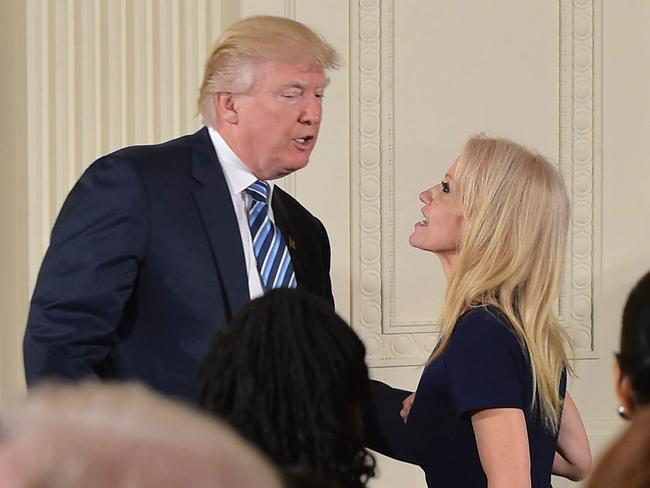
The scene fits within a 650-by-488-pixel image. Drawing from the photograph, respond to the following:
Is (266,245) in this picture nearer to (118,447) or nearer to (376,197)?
(376,197)

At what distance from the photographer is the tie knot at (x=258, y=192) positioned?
2740 millimetres

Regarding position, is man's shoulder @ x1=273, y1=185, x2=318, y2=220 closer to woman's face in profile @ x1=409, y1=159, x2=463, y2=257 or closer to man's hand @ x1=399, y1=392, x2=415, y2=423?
woman's face in profile @ x1=409, y1=159, x2=463, y2=257

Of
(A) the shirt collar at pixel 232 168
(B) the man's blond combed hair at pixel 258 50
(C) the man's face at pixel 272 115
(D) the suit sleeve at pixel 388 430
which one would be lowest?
(D) the suit sleeve at pixel 388 430

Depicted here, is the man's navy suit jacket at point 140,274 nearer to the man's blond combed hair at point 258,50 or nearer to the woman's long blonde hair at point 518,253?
the man's blond combed hair at point 258,50

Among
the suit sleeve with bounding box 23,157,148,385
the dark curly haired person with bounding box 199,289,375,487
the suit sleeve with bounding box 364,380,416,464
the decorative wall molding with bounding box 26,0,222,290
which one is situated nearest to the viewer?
the dark curly haired person with bounding box 199,289,375,487

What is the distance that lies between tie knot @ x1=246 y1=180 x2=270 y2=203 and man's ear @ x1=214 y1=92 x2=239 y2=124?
15 cm

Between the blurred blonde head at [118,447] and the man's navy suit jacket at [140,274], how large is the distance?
180cm

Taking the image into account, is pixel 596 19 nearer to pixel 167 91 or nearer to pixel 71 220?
pixel 167 91

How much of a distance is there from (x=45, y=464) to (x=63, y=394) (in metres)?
0.06

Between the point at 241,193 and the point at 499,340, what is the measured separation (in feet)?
2.41

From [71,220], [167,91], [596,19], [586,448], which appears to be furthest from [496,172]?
[596,19]

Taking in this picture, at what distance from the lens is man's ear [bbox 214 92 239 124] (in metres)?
2.78

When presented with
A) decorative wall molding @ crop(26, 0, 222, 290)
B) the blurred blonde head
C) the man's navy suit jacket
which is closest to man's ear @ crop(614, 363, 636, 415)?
the blurred blonde head

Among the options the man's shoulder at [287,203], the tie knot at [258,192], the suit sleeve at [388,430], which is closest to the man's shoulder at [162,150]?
the tie knot at [258,192]
